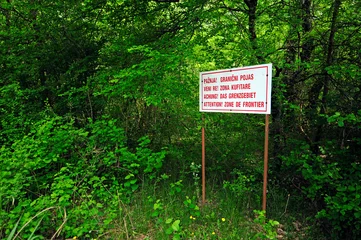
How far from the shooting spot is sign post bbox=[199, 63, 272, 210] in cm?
288

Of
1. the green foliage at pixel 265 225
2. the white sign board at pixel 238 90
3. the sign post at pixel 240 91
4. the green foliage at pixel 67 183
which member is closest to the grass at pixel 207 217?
the green foliage at pixel 265 225

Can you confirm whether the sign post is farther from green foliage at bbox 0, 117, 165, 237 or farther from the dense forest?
green foliage at bbox 0, 117, 165, 237

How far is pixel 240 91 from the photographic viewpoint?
125 inches

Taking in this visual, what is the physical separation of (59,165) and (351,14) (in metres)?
5.29

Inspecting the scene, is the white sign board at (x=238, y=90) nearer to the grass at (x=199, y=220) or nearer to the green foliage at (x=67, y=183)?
the green foliage at (x=67, y=183)

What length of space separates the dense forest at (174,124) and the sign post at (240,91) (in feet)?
1.51

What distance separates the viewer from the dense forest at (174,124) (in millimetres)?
3213

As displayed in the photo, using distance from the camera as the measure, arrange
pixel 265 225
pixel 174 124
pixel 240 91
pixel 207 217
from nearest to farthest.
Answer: pixel 265 225
pixel 240 91
pixel 207 217
pixel 174 124

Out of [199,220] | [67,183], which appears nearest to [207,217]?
[199,220]

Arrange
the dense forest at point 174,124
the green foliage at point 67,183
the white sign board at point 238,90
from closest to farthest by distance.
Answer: the white sign board at point 238,90
the green foliage at point 67,183
the dense forest at point 174,124

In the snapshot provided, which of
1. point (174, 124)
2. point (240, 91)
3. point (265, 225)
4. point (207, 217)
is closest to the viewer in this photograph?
point (265, 225)

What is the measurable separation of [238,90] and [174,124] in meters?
3.21

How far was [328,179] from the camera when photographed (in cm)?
310

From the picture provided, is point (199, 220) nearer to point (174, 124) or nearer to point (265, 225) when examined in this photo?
point (265, 225)
